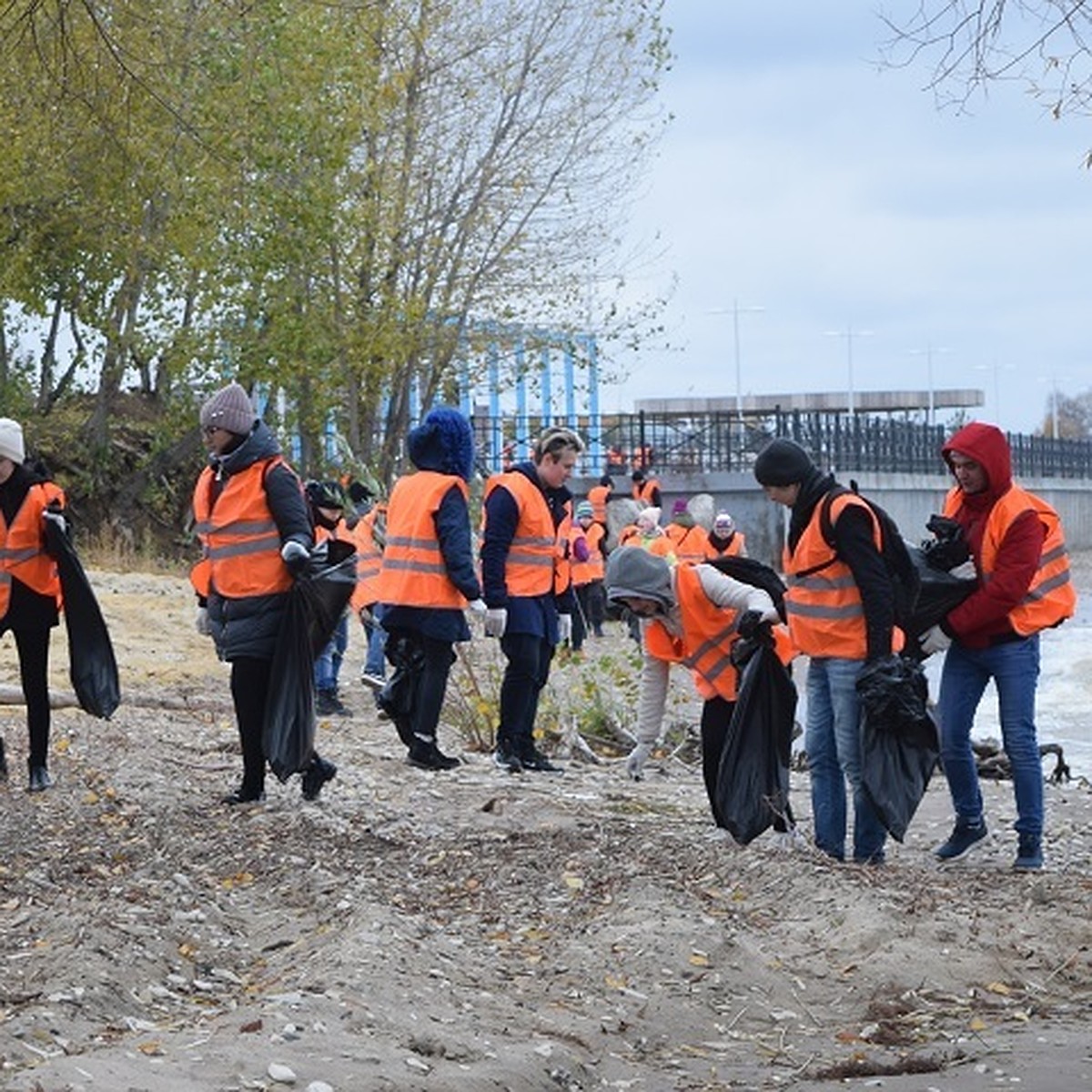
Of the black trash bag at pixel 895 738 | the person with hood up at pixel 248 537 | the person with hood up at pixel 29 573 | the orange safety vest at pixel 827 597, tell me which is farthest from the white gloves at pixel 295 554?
the black trash bag at pixel 895 738

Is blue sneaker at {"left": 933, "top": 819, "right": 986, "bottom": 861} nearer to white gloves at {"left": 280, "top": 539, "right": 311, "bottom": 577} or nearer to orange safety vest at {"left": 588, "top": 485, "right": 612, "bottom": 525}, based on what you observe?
white gloves at {"left": 280, "top": 539, "right": 311, "bottom": 577}

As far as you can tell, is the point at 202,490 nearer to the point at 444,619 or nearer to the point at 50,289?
the point at 444,619

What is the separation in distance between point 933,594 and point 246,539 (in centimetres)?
293

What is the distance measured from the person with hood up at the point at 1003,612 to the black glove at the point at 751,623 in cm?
79

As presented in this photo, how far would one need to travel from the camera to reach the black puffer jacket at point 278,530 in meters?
10.8

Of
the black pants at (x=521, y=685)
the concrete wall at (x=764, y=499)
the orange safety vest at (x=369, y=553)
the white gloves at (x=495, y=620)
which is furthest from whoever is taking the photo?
the concrete wall at (x=764, y=499)

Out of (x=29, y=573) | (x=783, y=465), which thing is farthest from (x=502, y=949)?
(x=29, y=573)

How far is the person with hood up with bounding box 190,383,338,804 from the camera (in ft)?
35.5

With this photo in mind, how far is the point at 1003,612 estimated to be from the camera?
10164 mm

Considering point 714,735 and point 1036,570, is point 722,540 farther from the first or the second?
point 1036,570

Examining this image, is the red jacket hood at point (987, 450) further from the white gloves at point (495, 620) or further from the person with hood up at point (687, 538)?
the person with hood up at point (687, 538)

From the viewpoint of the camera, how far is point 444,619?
12516 millimetres

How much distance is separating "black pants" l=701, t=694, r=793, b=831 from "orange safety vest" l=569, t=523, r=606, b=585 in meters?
16.9

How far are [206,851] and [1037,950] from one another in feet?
11.1
